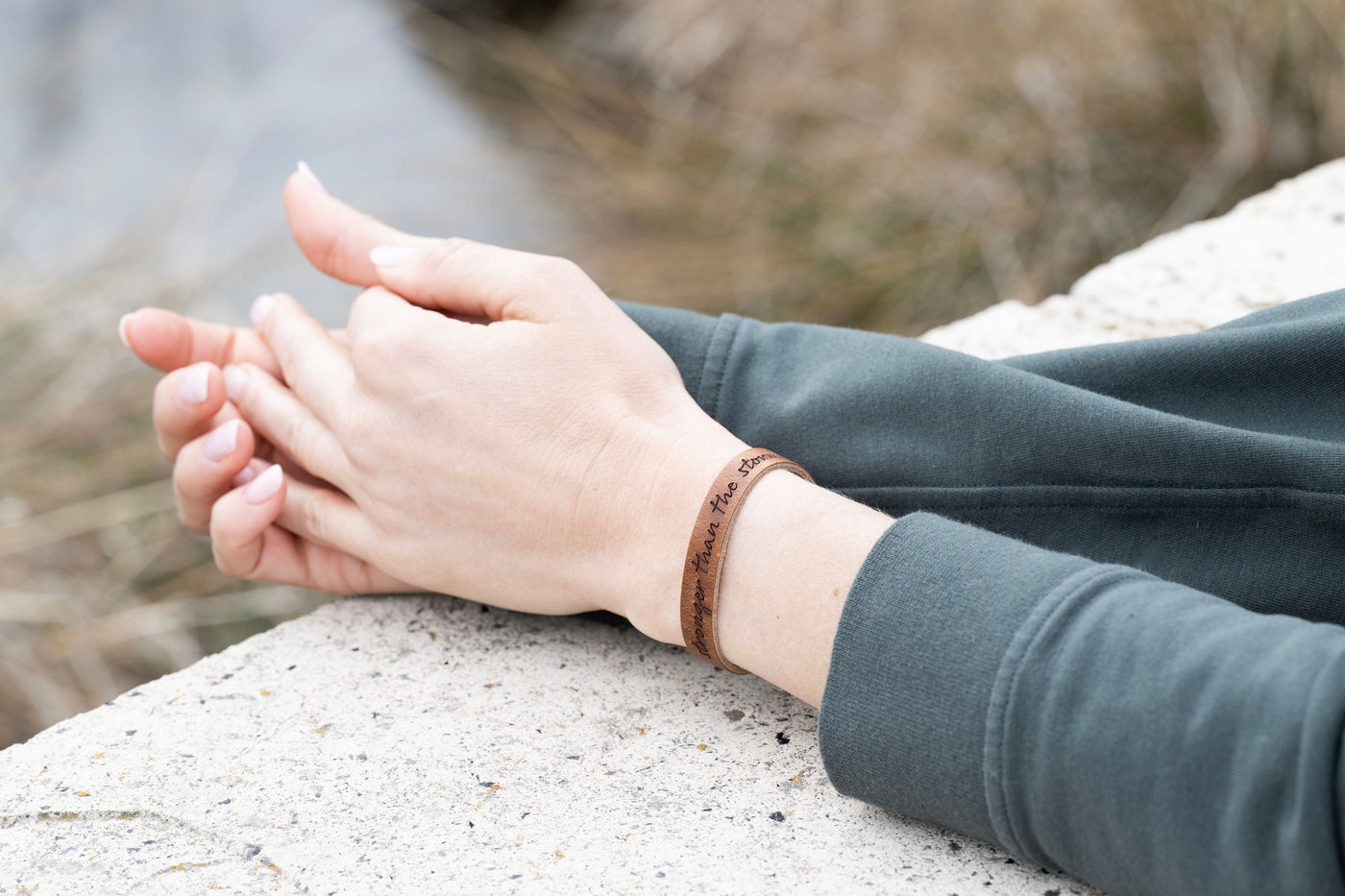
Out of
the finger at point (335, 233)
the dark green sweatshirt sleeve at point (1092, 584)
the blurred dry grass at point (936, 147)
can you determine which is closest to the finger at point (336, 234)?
the finger at point (335, 233)

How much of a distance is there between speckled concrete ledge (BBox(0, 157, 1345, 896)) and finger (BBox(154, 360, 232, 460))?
190 mm

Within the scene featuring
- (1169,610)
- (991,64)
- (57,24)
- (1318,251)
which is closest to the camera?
(1169,610)

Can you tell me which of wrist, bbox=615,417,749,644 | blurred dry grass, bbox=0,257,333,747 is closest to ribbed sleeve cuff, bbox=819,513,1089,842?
wrist, bbox=615,417,749,644

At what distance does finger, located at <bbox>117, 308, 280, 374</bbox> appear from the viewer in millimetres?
928

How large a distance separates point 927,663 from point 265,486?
53 cm

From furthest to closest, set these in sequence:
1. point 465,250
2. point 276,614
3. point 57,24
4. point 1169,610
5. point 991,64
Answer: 1. point 57,24
2. point 991,64
3. point 276,614
4. point 465,250
5. point 1169,610

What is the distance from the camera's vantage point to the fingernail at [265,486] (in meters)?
0.83

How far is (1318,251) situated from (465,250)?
0.86 metres

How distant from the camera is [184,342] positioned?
95 cm

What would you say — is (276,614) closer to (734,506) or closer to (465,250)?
(465,250)

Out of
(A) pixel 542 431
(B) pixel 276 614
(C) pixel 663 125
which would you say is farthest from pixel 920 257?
(A) pixel 542 431

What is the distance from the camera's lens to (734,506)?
0.66 metres

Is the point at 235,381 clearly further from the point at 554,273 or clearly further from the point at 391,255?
the point at 554,273

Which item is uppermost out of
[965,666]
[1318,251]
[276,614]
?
[1318,251]
